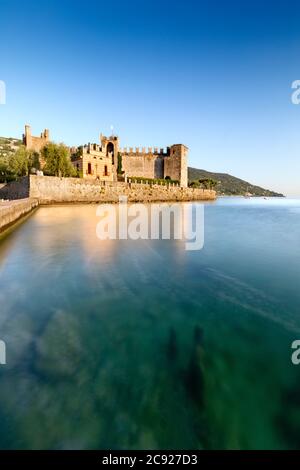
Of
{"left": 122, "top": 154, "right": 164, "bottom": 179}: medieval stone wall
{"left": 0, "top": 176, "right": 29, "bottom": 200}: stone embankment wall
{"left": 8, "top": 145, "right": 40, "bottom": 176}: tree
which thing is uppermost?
{"left": 122, "top": 154, "right": 164, "bottom": 179}: medieval stone wall

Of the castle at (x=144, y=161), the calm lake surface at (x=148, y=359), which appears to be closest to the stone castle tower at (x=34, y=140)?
the castle at (x=144, y=161)

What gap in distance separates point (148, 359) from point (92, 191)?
3981cm

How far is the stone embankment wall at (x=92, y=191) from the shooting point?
35.0 metres

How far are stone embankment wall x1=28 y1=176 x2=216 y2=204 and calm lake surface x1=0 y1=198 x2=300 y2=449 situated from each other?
97.1 feet

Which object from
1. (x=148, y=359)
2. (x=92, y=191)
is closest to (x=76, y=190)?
(x=92, y=191)

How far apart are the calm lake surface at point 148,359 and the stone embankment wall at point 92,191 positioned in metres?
29.6

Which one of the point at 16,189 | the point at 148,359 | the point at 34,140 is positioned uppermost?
the point at 34,140

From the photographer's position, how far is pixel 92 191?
41.5 m

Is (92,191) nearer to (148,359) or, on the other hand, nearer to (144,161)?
(144,161)

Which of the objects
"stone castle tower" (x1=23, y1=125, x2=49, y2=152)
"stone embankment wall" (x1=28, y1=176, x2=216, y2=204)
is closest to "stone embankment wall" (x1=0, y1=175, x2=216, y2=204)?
"stone embankment wall" (x1=28, y1=176, x2=216, y2=204)

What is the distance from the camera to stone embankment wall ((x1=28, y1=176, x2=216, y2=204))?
35.0 meters

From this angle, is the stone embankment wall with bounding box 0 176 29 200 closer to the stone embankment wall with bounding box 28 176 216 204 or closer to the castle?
the stone embankment wall with bounding box 28 176 216 204

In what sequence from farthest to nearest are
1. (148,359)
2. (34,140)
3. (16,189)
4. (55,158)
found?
(34,140), (55,158), (16,189), (148,359)
